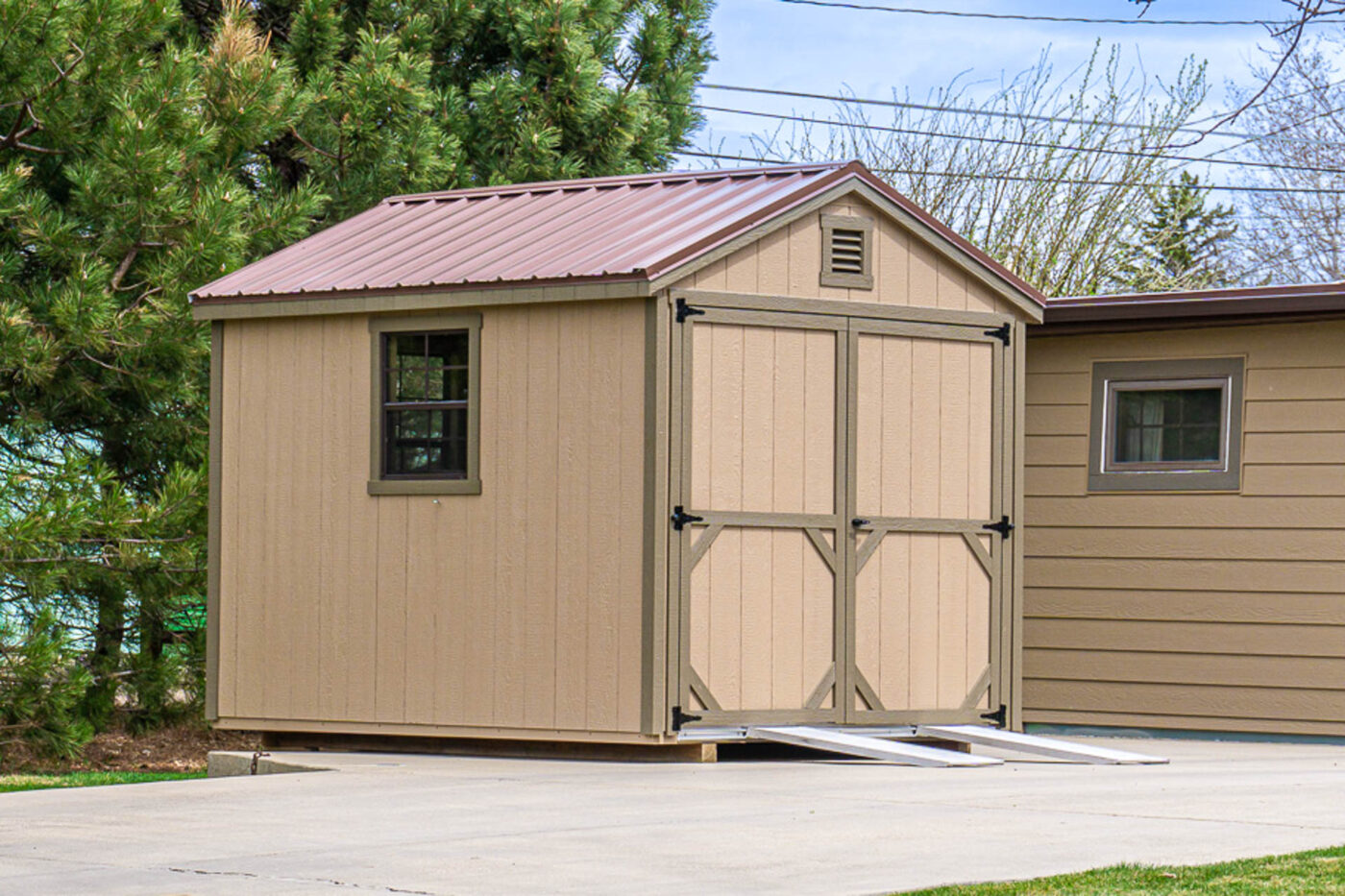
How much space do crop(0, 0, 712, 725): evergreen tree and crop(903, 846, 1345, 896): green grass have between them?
817 centimetres

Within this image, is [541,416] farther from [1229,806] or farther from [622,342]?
[1229,806]

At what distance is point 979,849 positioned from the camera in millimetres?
→ 6984

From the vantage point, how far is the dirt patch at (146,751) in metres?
13.3

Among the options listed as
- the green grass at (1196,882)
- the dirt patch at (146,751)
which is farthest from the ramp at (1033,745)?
the dirt patch at (146,751)

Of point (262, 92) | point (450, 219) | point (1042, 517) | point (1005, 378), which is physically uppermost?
point (262, 92)

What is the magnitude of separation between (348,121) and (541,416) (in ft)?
20.5

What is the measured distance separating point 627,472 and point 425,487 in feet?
4.10

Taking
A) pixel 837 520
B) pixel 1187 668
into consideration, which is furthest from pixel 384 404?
pixel 1187 668

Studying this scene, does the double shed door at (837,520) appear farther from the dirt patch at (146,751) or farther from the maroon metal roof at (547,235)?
the dirt patch at (146,751)

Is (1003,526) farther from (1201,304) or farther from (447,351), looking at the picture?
(447,351)

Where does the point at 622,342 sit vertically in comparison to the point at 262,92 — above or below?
below

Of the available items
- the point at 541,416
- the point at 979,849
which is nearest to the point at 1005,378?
the point at 541,416

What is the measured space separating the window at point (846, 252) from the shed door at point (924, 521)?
9.8 inches

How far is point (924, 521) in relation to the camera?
11422 mm
